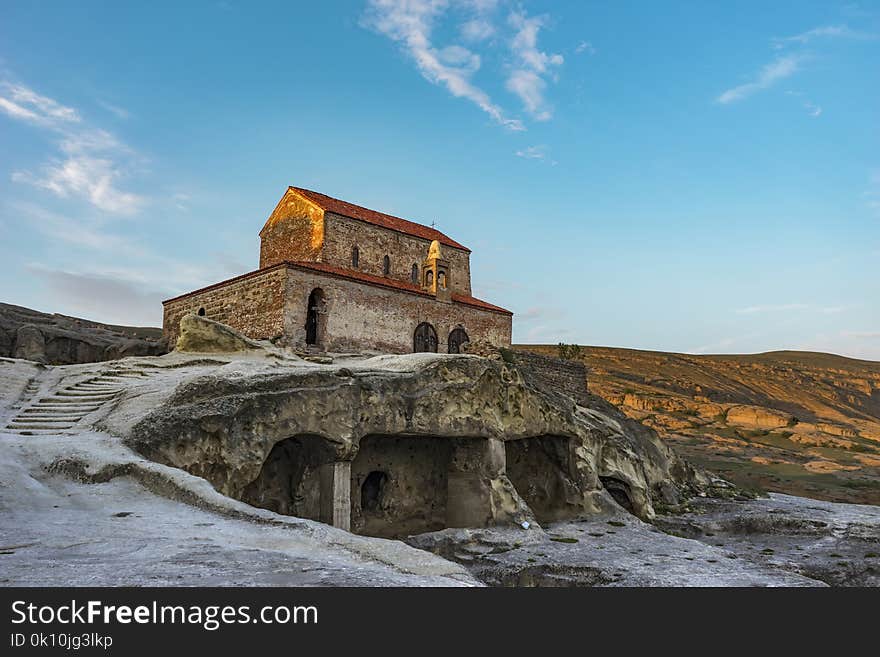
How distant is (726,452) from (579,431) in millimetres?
23578

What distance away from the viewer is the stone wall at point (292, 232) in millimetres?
32906

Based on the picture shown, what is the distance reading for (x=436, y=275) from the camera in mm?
33875

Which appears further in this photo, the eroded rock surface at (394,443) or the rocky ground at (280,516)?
the eroded rock surface at (394,443)

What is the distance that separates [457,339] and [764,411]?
26.4 meters

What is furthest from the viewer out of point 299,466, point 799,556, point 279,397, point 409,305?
point 409,305

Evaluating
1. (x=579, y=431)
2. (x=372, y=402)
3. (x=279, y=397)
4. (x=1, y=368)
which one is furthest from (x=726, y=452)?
(x=1, y=368)

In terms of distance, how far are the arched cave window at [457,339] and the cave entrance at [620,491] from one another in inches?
516

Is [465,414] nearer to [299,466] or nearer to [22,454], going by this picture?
[299,466]

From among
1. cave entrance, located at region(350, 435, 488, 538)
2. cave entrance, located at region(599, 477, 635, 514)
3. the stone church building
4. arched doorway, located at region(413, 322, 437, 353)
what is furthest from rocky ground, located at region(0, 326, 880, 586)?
arched doorway, located at region(413, 322, 437, 353)

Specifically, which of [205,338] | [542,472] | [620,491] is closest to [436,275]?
[620,491]

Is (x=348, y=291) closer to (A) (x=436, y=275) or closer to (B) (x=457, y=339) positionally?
(A) (x=436, y=275)

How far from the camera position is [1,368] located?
15.2m

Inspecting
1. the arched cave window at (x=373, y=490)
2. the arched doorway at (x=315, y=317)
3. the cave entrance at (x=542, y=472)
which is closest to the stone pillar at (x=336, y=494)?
the arched cave window at (x=373, y=490)

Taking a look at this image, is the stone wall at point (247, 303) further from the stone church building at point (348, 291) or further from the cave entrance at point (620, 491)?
the cave entrance at point (620, 491)
